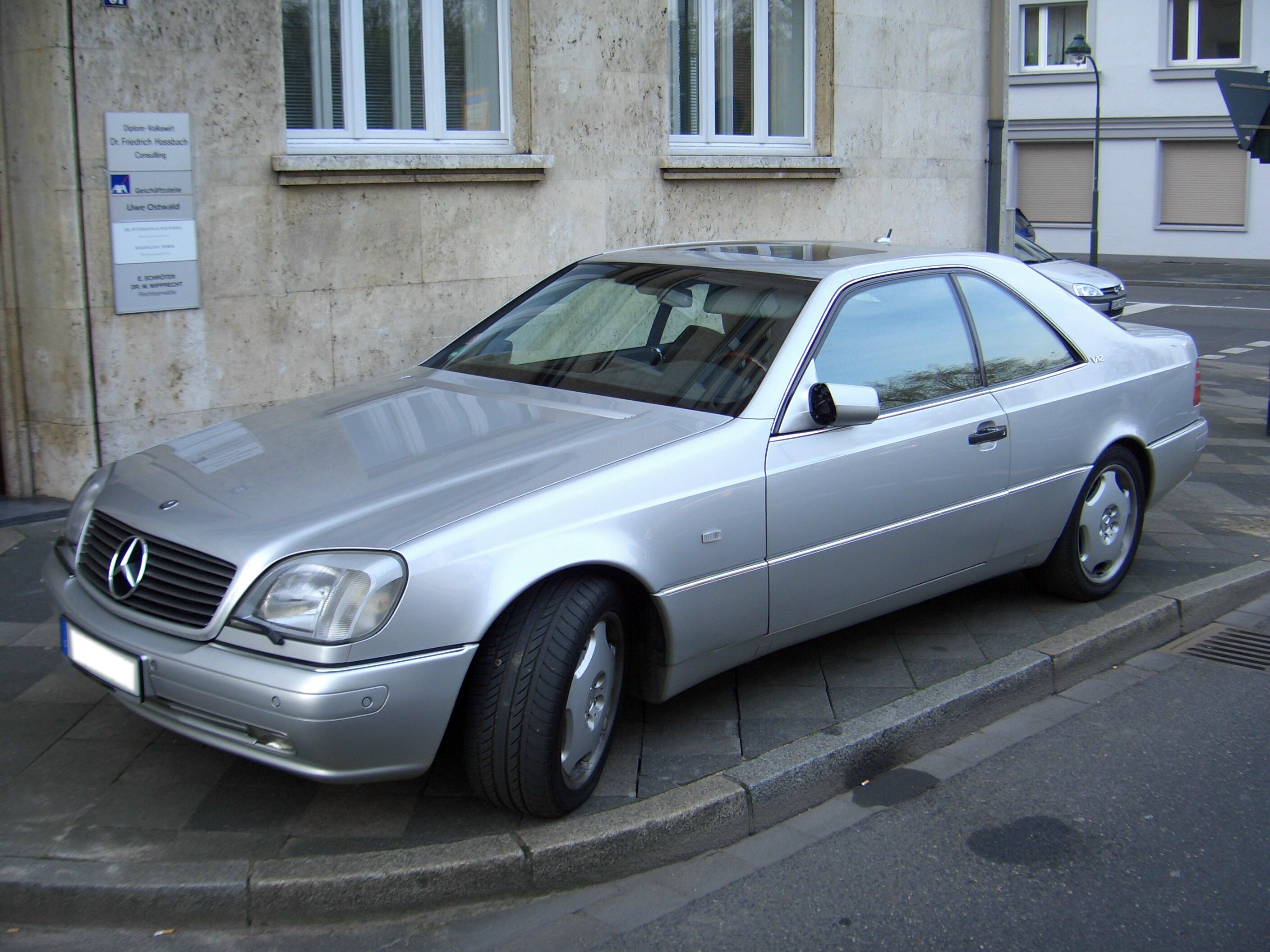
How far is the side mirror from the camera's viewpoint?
4074 mm

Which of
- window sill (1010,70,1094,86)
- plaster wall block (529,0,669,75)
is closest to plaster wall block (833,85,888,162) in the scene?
plaster wall block (529,0,669,75)

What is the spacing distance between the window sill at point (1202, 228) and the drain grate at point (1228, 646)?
2775cm

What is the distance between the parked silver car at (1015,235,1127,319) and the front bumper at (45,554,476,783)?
12690 mm

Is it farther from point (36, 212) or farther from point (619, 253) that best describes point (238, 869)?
point (36, 212)

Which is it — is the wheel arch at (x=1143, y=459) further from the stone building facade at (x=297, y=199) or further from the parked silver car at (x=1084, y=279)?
the parked silver car at (x=1084, y=279)

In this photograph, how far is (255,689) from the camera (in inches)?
124

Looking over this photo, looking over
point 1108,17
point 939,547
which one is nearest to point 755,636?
point 939,547

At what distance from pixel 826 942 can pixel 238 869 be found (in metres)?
1.51

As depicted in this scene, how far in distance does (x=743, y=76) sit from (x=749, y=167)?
1.07 metres

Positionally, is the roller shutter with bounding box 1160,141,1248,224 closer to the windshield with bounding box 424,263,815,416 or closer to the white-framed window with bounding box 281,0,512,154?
the white-framed window with bounding box 281,0,512,154

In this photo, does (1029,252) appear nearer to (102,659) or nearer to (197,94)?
(197,94)

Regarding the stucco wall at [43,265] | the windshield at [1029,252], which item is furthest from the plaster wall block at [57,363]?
the windshield at [1029,252]

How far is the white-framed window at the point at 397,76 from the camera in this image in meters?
7.88

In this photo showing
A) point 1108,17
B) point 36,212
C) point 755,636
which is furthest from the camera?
point 1108,17
